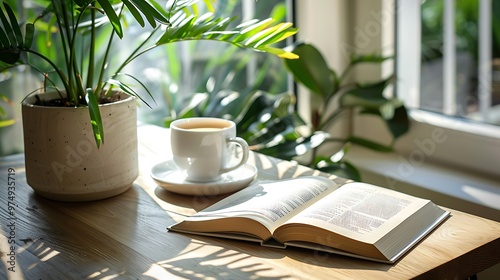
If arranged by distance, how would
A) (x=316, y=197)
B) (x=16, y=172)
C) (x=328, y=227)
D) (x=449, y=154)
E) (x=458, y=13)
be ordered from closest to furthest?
(x=328, y=227), (x=316, y=197), (x=16, y=172), (x=449, y=154), (x=458, y=13)

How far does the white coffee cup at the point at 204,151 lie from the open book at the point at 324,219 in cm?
7

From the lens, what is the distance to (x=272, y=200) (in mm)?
1098

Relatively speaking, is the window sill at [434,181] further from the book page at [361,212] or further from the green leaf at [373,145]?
the book page at [361,212]

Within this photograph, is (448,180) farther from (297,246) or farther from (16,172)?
(16,172)

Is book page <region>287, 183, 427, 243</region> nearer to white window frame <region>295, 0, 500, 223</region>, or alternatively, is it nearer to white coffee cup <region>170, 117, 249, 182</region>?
white coffee cup <region>170, 117, 249, 182</region>

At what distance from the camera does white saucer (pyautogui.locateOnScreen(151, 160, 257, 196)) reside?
120 cm

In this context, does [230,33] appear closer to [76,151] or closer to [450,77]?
[76,151]

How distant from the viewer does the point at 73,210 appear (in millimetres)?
1171

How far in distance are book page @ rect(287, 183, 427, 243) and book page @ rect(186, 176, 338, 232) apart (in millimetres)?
31

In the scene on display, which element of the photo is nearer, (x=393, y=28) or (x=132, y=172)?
(x=132, y=172)

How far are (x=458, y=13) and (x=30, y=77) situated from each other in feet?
5.41

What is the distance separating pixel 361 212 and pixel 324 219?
68mm

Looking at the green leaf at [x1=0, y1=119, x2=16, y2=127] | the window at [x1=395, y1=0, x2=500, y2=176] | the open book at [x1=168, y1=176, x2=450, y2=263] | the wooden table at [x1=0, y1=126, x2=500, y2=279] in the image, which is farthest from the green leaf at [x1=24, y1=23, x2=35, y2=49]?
the window at [x1=395, y1=0, x2=500, y2=176]

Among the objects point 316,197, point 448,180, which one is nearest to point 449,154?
point 448,180
